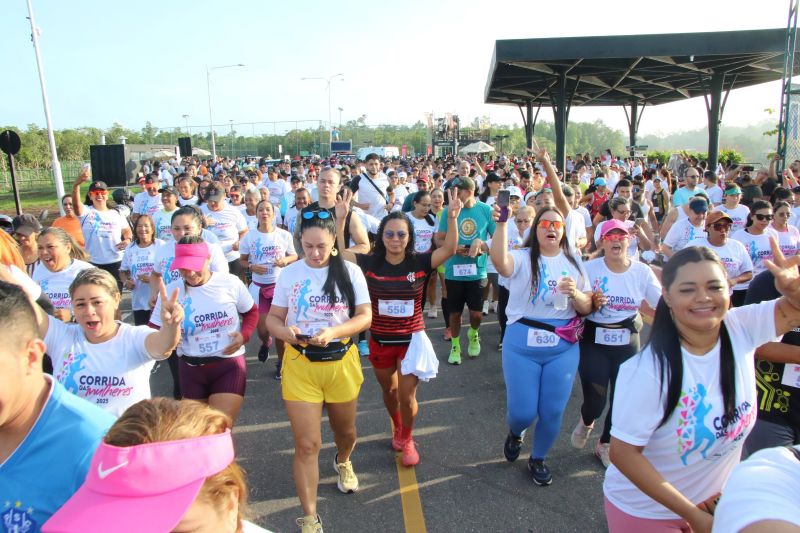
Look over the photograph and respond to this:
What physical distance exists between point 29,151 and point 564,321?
6068 centimetres

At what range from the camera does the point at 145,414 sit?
132 cm

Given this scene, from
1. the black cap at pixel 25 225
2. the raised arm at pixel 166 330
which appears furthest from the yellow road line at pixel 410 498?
the black cap at pixel 25 225

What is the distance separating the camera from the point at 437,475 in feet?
13.2

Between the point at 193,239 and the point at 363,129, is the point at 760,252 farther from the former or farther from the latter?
the point at 363,129

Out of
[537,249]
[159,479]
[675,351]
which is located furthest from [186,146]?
[159,479]

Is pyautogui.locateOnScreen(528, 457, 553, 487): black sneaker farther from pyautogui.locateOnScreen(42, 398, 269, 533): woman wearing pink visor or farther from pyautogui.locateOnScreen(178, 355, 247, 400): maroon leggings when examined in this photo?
pyautogui.locateOnScreen(42, 398, 269, 533): woman wearing pink visor

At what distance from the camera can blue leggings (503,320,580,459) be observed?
3.78m

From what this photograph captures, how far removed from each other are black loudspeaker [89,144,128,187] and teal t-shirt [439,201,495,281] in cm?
3045

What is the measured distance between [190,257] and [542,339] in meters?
2.58

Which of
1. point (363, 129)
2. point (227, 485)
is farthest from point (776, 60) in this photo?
point (363, 129)

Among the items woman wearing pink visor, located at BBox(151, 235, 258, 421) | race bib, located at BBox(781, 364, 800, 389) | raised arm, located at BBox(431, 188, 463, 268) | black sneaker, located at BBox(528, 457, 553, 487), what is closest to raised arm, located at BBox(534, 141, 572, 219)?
raised arm, located at BBox(431, 188, 463, 268)

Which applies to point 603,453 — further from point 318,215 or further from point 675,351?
point 318,215

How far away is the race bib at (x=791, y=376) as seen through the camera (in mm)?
2812

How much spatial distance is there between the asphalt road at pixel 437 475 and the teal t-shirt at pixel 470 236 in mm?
1313
